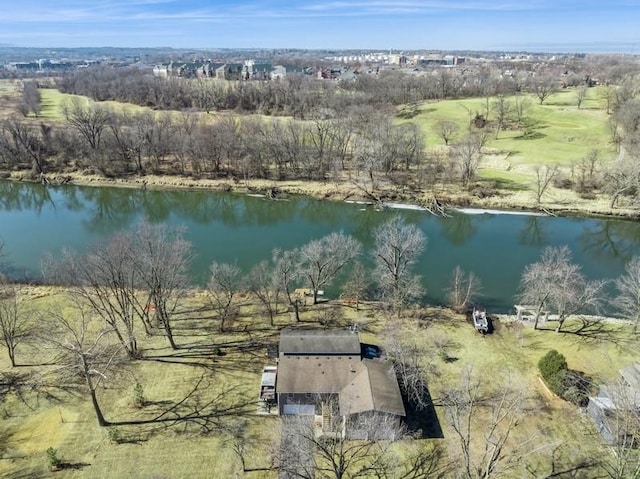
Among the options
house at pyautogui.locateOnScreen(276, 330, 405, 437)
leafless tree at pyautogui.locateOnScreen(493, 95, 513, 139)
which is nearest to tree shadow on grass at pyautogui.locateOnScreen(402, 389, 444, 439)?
house at pyautogui.locateOnScreen(276, 330, 405, 437)

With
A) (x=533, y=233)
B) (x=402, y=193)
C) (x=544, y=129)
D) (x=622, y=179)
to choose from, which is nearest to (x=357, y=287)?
(x=533, y=233)

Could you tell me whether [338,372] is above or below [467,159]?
Result: below

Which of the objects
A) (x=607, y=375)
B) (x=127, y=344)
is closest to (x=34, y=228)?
(x=127, y=344)

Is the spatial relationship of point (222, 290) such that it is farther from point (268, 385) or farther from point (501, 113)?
point (501, 113)

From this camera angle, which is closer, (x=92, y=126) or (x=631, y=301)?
(x=631, y=301)

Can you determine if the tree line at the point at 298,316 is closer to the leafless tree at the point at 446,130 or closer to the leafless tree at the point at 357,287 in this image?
the leafless tree at the point at 357,287

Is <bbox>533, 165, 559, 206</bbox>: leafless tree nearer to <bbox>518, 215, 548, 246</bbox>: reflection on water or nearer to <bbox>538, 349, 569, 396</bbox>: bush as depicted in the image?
<bbox>518, 215, 548, 246</bbox>: reflection on water

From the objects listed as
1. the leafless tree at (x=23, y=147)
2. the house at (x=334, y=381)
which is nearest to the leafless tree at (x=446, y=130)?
the house at (x=334, y=381)
